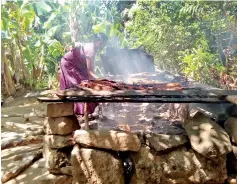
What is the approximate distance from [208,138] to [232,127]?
1.07 feet

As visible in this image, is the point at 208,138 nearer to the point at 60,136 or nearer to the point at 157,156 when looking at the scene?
the point at 157,156

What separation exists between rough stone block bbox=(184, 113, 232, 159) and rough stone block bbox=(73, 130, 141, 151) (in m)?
0.53

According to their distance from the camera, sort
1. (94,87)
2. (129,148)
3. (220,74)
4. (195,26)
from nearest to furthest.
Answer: (129,148), (94,87), (220,74), (195,26)

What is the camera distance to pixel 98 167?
2.46 m

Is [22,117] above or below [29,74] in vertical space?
below

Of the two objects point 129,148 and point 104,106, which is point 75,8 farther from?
point 129,148

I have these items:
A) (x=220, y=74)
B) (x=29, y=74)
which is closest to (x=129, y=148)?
(x=220, y=74)

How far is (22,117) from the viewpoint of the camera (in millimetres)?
5910

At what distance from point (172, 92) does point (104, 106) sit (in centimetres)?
318

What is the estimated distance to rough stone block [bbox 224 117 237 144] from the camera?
2.46m

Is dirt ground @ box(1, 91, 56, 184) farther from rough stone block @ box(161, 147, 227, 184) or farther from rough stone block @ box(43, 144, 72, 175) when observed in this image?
rough stone block @ box(161, 147, 227, 184)

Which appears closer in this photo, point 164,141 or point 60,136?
point 164,141

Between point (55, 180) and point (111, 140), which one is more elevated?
point (111, 140)

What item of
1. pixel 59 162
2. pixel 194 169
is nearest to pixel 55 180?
pixel 59 162
